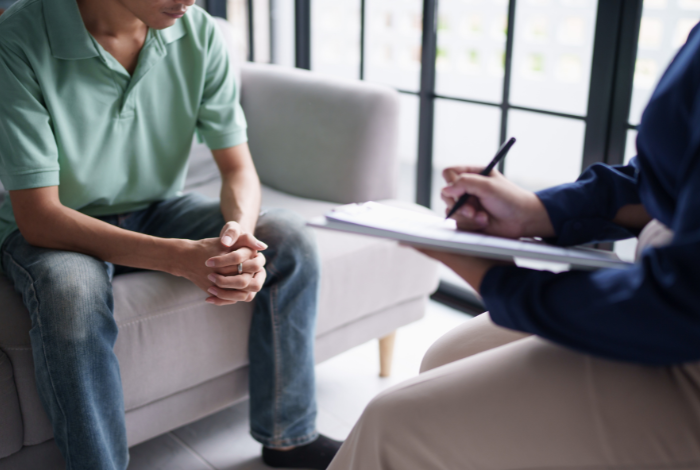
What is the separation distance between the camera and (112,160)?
123 centimetres

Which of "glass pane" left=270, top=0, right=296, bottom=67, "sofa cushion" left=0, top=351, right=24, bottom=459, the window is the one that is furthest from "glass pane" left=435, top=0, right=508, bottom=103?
"sofa cushion" left=0, top=351, right=24, bottom=459

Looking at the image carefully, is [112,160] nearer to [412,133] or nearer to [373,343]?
[373,343]

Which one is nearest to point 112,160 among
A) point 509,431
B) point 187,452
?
point 187,452

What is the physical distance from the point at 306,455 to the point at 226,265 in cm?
47

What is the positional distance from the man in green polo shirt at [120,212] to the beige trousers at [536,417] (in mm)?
470

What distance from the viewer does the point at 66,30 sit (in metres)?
1.11

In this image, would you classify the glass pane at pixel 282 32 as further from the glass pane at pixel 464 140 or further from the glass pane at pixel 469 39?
the glass pane at pixel 464 140

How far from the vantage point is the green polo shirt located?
3.51 ft

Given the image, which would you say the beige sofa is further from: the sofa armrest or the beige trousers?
the beige trousers

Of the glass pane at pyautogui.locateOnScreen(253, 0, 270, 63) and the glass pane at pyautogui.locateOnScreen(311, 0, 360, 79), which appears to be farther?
the glass pane at pyautogui.locateOnScreen(253, 0, 270, 63)

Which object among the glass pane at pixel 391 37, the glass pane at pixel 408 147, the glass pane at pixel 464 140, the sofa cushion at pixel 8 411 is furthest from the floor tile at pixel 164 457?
the glass pane at pixel 464 140

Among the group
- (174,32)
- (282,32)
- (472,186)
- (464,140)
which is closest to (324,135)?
(174,32)

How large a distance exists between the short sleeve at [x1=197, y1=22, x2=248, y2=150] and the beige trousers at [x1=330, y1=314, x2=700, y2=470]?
2.70ft

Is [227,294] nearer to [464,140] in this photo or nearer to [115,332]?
[115,332]
